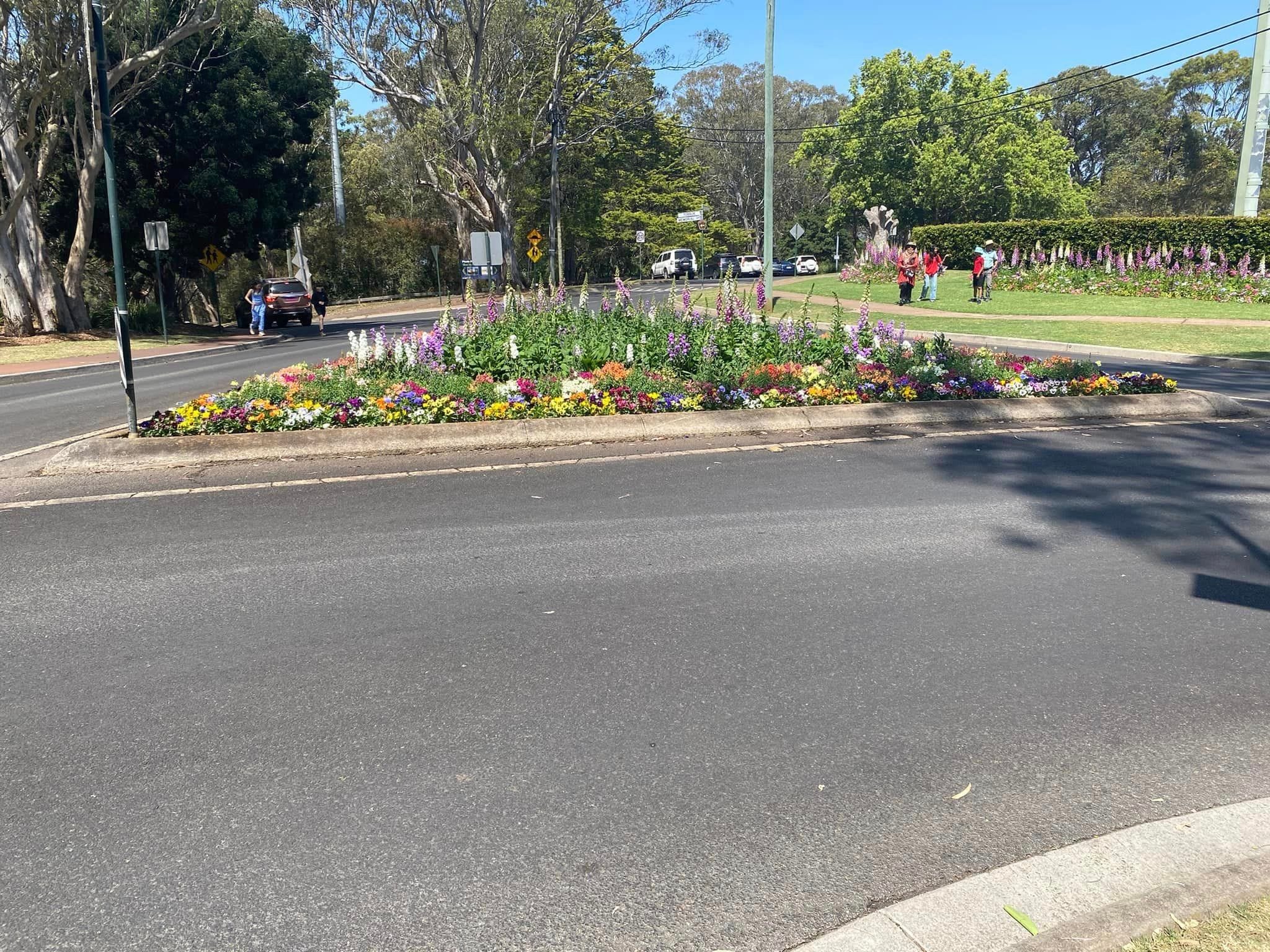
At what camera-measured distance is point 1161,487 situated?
24.1ft

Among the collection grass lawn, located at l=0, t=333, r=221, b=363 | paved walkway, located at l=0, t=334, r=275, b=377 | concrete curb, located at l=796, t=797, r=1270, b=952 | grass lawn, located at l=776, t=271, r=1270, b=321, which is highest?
grass lawn, located at l=776, t=271, r=1270, b=321

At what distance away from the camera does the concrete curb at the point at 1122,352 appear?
52.1ft

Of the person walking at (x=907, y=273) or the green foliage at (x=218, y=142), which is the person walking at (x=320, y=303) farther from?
the person walking at (x=907, y=273)

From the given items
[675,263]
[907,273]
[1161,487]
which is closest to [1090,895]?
[1161,487]

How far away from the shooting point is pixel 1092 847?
9.67 ft

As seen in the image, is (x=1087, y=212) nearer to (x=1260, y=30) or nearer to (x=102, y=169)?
(x=1260, y=30)

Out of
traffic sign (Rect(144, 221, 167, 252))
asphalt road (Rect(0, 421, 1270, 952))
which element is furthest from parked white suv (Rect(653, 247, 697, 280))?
asphalt road (Rect(0, 421, 1270, 952))

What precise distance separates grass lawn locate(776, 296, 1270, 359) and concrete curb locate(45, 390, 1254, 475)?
25.2ft

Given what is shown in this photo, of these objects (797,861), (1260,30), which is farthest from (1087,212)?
(797,861)

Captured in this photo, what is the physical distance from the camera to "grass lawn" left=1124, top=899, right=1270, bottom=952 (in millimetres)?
2477

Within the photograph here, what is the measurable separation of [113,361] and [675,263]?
4086 centimetres

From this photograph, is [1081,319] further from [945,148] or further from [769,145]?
[945,148]

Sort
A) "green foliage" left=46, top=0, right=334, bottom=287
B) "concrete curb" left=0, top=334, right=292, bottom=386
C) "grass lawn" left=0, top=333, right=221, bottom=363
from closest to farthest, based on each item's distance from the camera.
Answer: "concrete curb" left=0, top=334, right=292, bottom=386 → "grass lawn" left=0, top=333, right=221, bottom=363 → "green foliage" left=46, top=0, right=334, bottom=287

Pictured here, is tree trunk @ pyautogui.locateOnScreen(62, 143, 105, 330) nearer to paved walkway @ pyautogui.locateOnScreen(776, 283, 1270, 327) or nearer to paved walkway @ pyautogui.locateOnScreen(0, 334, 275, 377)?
paved walkway @ pyautogui.locateOnScreen(0, 334, 275, 377)
